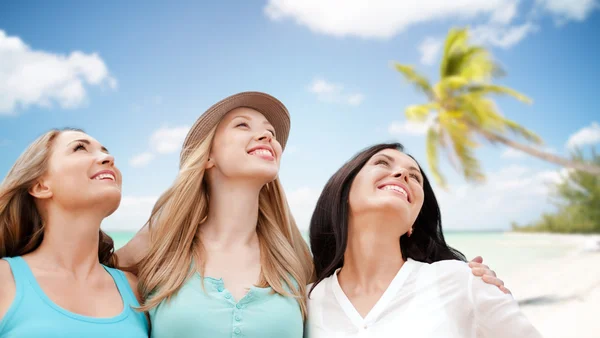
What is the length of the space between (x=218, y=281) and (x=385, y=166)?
135 centimetres

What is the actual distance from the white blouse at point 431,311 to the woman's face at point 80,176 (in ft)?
4.82

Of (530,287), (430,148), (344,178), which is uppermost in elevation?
(430,148)

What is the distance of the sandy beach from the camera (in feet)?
41.0

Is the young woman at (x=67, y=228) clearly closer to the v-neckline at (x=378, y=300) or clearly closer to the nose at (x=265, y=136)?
the nose at (x=265, y=136)

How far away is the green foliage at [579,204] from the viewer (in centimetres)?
3241

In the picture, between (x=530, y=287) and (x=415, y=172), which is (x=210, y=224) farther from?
(x=530, y=287)

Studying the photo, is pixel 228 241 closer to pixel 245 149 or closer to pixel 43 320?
pixel 245 149

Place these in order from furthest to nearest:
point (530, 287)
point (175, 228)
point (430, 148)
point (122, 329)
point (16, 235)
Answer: point (430, 148), point (530, 287), point (175, 228), point (16, 235), point (122, 329)

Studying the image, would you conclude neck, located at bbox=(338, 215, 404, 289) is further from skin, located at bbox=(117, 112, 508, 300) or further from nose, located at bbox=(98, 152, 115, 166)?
nose, located at bbox=(98, 152, 115, 166)

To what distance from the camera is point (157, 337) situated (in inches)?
126

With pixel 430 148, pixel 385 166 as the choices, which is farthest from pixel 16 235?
pixel 430 148

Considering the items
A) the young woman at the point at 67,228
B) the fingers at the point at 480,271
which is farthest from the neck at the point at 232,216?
Answer: the fingers at the point at 480,271

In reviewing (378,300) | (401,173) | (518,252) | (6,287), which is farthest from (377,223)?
(518,252)

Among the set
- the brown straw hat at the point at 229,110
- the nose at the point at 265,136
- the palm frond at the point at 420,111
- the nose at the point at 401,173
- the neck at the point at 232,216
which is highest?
the palm frond at the point at 420,111
